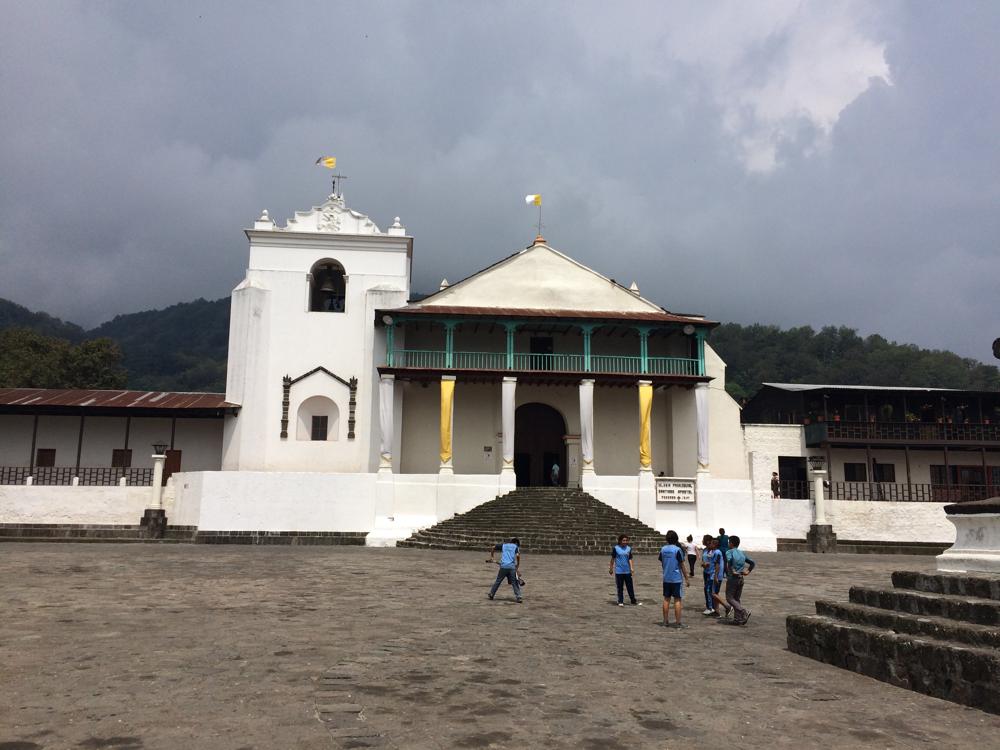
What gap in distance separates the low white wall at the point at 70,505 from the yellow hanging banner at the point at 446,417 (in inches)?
417

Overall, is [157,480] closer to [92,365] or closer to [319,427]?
[319,427]

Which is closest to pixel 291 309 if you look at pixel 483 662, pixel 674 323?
pixel 674 323

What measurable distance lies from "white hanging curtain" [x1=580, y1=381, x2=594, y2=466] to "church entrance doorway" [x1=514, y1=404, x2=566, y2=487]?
3539 mm

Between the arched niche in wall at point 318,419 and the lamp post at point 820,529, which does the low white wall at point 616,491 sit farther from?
the arched niche in wall at point 318,419

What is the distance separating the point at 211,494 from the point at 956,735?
73.9ft

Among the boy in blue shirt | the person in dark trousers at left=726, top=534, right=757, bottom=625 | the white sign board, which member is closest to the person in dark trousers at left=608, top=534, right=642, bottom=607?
the boy in blue shirt

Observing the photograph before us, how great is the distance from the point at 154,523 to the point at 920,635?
23.7 m

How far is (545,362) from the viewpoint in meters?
27.8

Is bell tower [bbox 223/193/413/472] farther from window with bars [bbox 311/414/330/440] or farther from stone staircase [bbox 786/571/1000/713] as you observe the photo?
stone staircase [bbox 786/571/1000/713]

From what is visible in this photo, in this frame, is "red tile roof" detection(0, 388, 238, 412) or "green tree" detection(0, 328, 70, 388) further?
"green tree" detection(0, 328, 70, 388)

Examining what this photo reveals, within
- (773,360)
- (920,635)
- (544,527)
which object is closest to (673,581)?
(920,635)

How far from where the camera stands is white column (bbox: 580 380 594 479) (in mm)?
25219

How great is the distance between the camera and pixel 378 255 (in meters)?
27.8

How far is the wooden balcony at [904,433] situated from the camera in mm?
29203
